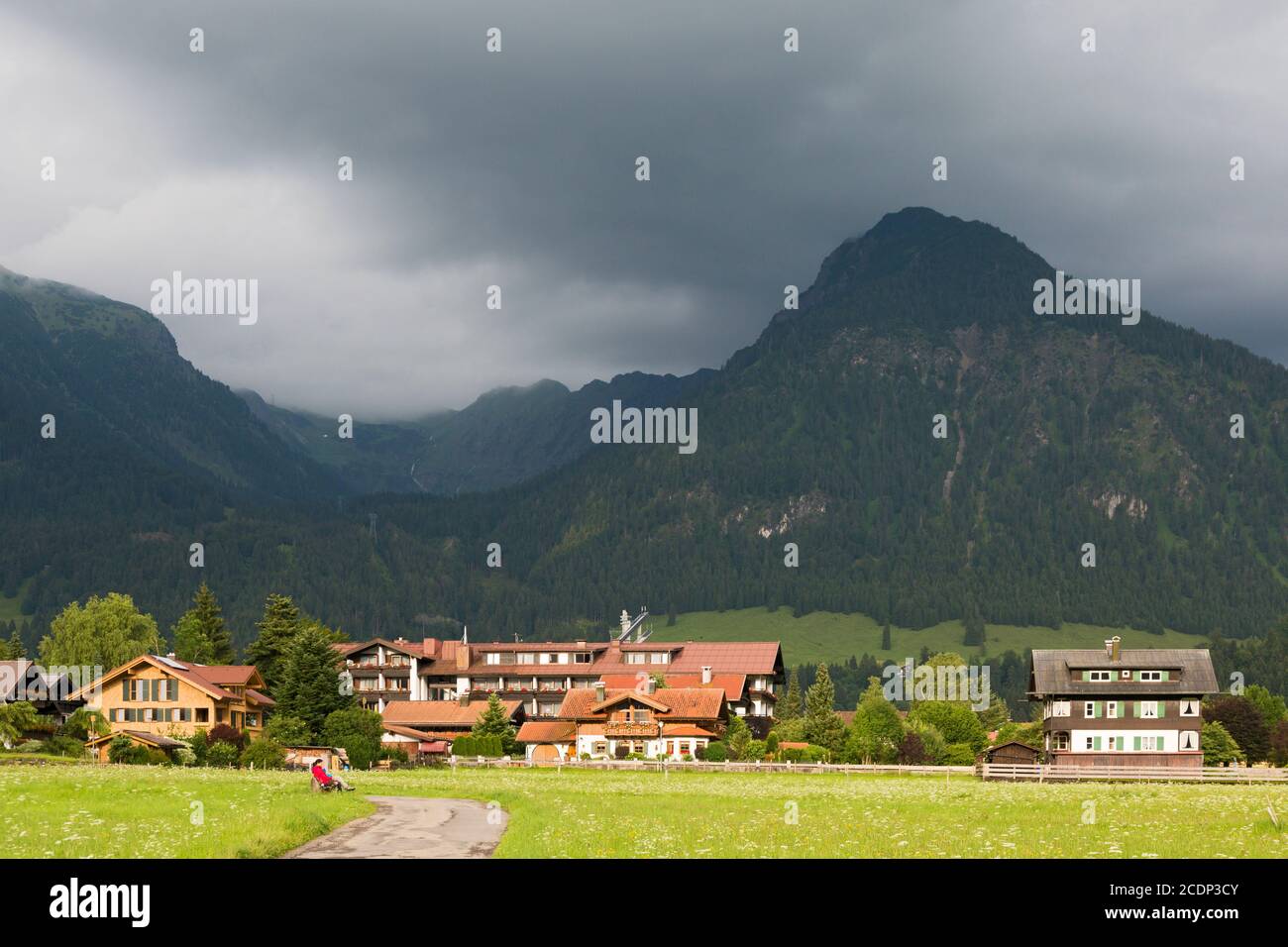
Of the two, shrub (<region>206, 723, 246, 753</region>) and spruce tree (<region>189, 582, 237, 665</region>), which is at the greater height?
spruce tree (<region>189, 582, 237, 665</region>)

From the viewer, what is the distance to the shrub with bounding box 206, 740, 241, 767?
93.6 meters

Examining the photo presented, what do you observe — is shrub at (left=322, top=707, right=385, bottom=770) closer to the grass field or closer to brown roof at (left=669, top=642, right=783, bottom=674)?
the grass field

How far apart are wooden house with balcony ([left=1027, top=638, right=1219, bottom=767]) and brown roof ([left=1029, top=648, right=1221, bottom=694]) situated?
0.07 m

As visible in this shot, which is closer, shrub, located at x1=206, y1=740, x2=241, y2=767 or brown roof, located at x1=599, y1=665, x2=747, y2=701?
shrub, located at x1=206, y1=740, x2=241, y2=767

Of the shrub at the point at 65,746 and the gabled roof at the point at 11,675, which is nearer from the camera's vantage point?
the shrub at the point at 65,746

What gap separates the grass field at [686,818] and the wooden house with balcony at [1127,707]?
126 feet

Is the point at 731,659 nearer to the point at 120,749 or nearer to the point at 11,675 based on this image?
the point at 11,675

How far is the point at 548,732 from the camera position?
130500 millimetres

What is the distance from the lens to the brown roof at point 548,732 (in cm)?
12862

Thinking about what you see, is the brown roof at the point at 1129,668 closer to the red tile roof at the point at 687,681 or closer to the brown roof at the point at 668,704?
the brown roof at the point at 668,704

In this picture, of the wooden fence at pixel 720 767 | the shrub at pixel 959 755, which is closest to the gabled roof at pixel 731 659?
the shrub at pixel 959 755

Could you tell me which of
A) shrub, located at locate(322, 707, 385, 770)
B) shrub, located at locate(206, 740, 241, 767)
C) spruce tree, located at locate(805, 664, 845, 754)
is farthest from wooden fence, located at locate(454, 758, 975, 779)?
shrub, located at locate(206, 740, 241, 767)

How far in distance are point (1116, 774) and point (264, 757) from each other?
53948 mm
